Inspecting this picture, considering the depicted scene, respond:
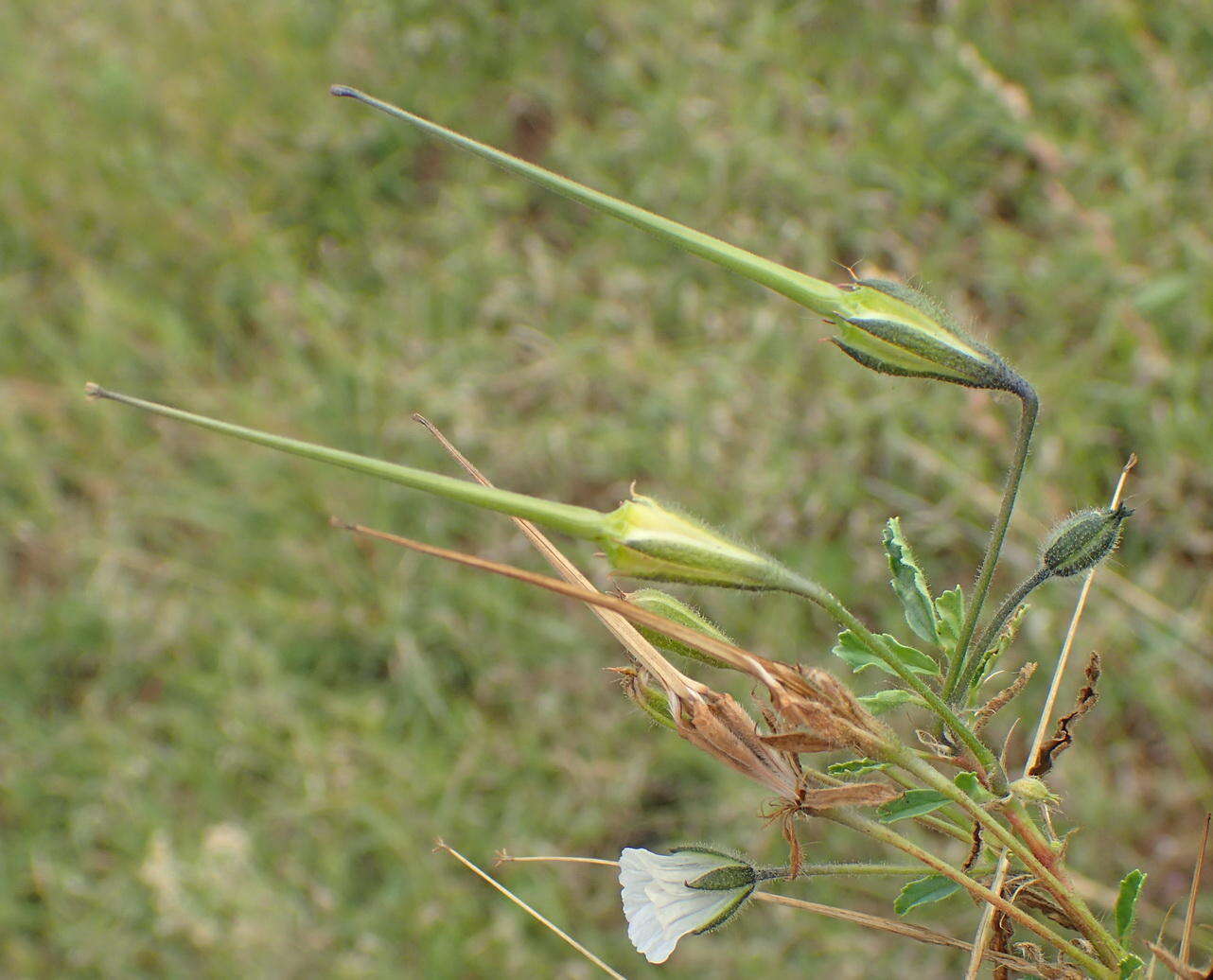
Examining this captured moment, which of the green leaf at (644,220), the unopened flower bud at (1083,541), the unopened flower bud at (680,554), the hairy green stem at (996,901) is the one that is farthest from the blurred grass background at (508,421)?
the green leaf at (644,220)

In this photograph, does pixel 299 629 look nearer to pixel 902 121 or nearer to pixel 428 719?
pixel 428 719

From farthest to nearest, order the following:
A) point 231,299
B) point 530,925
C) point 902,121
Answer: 1. point 231,299
2. point 902,121
3. point 530,925

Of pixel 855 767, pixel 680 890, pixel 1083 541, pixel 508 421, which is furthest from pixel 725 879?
pixel 508 421

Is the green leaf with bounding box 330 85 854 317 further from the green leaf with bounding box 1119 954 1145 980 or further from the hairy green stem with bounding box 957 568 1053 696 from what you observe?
the green leaf with bounding box 1119 954 1145 980

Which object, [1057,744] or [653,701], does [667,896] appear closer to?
[653,701]

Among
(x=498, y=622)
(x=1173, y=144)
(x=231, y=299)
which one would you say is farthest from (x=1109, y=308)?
(x=231, y=299)

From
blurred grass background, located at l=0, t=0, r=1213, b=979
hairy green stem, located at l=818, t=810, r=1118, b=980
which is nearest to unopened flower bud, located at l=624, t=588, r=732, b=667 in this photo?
hairy green stem, located at l=818, t=810, r=1118, b=980
